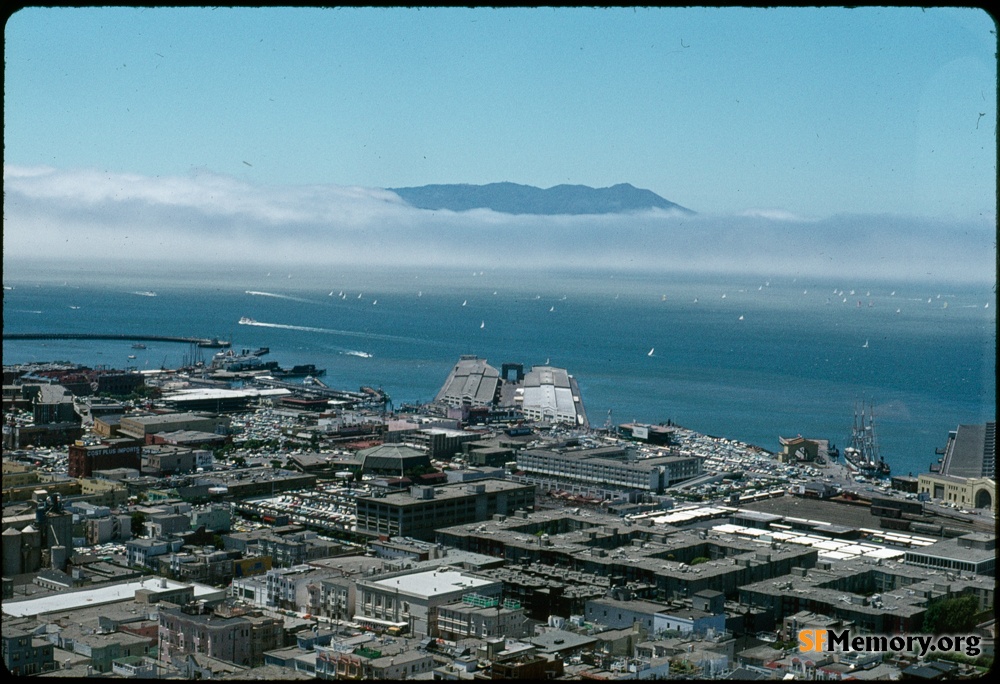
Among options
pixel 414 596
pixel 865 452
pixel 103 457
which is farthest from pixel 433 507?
pixel 865 452

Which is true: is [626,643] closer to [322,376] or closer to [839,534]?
[839,534]

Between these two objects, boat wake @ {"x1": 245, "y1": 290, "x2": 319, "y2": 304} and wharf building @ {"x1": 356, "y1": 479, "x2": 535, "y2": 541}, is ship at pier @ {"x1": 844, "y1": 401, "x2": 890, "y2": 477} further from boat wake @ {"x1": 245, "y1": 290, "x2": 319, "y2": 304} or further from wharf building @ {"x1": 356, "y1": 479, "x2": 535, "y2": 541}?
boat wake @ {"x1": 245, "y1": 290, "x2": 319, "y2": 304}

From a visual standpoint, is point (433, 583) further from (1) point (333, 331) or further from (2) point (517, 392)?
(1) point (333, 331)

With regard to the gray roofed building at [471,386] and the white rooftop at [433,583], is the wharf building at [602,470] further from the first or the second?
the gray roofed building at [471,386]

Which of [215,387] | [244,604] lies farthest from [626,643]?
[215,387]

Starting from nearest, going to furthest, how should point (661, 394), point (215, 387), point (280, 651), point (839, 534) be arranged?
point (280, 651) → point (839, 534) → point (215, 387) → point (661, 394)

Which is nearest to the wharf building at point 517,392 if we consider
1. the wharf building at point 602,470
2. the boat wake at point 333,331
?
the wharf building at point 602,470

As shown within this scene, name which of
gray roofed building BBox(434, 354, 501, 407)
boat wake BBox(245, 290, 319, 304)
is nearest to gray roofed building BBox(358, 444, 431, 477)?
gray roofed building BBox(434, 354, 501, 407)
